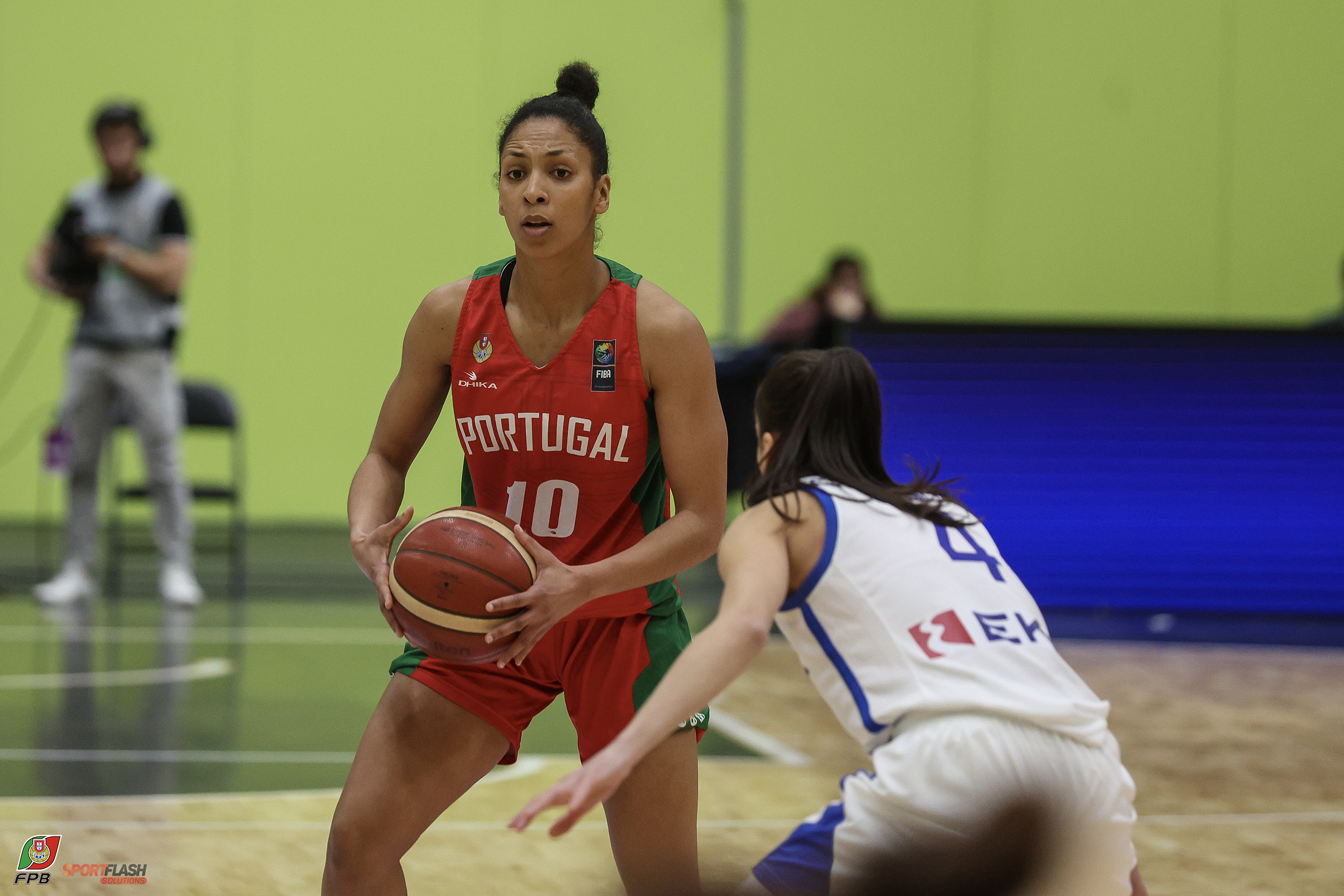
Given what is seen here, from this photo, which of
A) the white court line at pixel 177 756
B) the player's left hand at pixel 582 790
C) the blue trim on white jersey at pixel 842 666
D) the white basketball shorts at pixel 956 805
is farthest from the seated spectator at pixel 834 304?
the player's left hand at pixel 582 790

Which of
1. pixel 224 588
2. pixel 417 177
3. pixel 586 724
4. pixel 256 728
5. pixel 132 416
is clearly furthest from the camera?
pixel 417 177

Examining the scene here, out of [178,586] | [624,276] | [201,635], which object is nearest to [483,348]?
[624,276]

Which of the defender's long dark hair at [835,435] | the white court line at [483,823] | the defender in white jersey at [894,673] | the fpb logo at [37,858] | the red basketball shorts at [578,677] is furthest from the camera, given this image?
the white court line at [483,823]

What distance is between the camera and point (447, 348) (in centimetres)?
256

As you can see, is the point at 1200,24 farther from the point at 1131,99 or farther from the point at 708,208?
the point at 708,208

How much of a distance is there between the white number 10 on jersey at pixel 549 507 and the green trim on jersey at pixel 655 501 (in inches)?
5.0

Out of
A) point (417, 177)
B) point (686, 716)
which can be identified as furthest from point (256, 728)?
point (417, 177)

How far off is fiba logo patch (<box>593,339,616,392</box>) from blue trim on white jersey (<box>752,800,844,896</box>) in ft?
2.65

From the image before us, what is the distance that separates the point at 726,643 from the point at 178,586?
614cm

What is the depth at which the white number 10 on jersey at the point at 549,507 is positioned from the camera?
2510 millimetres

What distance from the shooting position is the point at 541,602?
2.25 meters

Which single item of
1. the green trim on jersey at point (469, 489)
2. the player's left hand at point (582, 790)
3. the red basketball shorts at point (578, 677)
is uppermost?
the green trim on jersey at point (469, 489)

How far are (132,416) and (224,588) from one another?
1.36 m

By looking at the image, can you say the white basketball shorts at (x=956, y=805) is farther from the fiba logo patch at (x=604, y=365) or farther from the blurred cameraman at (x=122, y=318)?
the blurred cameraman at (x=122, y=318)
